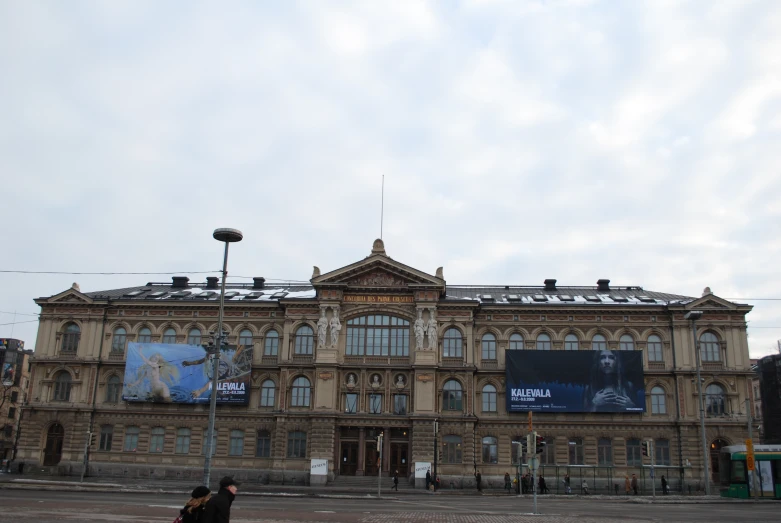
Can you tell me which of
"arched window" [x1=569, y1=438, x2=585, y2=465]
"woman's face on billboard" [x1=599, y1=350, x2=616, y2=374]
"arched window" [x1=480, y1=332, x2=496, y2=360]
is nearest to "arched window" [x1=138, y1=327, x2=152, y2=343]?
"arched window" [x1=480, y1=332, x2=496, y2=360]

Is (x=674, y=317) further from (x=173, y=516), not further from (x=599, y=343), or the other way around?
(x=173, y=516)

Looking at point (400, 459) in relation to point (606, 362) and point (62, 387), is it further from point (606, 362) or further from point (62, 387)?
point (62, 387)

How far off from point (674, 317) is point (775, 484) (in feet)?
54.1

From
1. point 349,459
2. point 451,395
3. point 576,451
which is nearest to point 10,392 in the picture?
point 349,459

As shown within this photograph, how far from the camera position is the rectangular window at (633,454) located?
56.0m

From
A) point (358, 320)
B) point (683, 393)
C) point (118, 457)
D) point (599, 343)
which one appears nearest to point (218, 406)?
point (118, 457)

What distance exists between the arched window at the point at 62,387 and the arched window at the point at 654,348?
49657 mm

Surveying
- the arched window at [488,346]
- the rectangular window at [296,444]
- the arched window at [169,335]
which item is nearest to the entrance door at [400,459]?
the rectangular window at [296,444]

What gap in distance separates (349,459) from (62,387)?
26072 millimetres

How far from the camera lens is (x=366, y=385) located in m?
58.1

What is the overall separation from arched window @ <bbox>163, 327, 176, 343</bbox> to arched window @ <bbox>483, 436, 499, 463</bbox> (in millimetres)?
28160

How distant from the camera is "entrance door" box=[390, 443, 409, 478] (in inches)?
2234

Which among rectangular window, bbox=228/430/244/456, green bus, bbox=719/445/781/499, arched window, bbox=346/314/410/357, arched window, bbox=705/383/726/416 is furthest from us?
arched window, bbox=346/314/410/357

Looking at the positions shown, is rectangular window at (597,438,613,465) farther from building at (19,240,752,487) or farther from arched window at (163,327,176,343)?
arched window at (163,327,176,343)
